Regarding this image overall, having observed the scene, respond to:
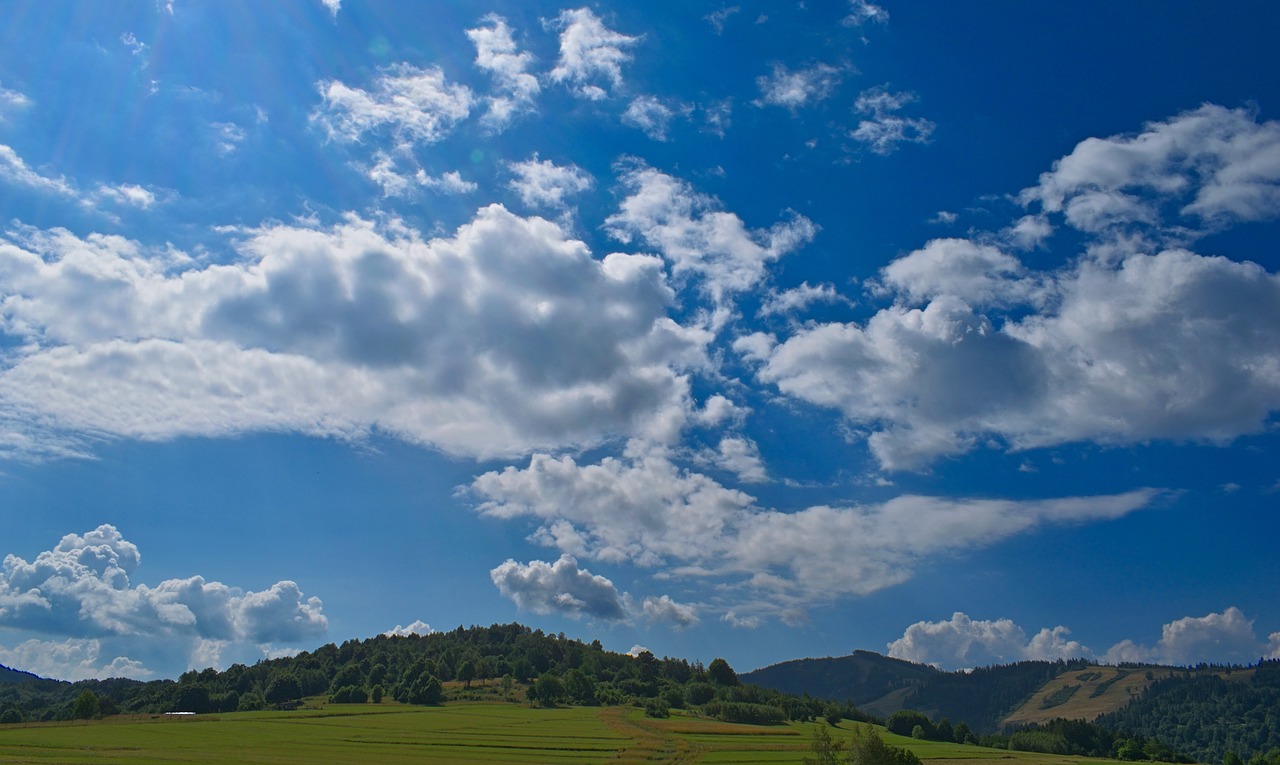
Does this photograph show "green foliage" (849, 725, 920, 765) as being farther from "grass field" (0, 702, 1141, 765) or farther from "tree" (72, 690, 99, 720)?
"tree" (72, 690, 99, 720)

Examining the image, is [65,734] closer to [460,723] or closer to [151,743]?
[151,743]

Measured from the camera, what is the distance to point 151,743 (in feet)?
382

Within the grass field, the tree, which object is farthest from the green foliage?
the tree

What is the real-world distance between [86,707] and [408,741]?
387 feet

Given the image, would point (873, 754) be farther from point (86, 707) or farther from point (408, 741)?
point (86, 707)

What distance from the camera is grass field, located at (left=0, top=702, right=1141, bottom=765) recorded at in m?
103

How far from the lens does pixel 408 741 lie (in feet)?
419

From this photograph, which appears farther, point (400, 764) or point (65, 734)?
point (65, 734)

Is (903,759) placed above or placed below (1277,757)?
above

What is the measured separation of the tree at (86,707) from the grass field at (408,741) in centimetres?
2812

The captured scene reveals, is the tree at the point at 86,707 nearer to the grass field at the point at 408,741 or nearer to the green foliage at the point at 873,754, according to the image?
the grass field at the point at 408,741

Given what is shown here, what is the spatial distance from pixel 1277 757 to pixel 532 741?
165294mm

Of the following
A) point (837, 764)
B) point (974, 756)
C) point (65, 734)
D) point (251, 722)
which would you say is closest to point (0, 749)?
point (65, 734)

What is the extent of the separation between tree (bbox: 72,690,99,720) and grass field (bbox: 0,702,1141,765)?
1107 inches
